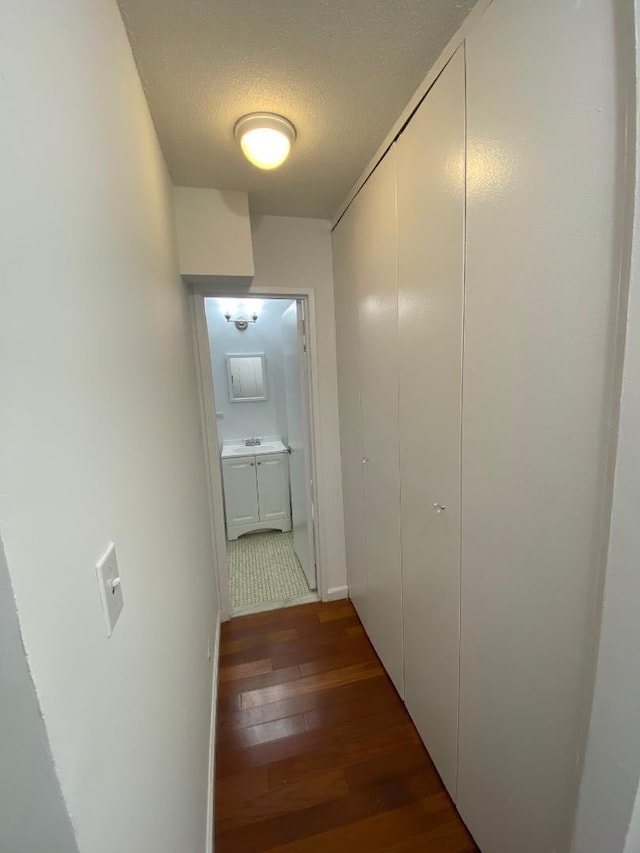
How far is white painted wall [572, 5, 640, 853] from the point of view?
561 millimetres

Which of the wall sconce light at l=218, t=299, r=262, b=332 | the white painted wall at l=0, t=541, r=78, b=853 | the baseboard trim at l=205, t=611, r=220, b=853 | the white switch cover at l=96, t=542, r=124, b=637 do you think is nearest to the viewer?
the white painted wall at l=0, t=541, r=78, b=853

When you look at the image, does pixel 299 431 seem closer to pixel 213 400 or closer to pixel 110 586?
pixel 213 400

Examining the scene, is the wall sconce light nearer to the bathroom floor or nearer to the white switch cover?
the bathroom floor

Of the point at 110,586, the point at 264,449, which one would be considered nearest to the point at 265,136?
the point at 110,586

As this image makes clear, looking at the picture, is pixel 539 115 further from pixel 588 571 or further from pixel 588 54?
pixel 588 571

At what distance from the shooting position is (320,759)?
4.67ft

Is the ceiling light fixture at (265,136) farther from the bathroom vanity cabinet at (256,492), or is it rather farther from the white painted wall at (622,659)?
the bathroom vanity cabinet at (256,492)

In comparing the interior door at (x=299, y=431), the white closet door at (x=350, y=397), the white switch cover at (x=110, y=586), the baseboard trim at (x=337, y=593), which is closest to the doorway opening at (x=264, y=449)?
the interior door at (x=299, y=431)

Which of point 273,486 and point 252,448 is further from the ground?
point 252,448

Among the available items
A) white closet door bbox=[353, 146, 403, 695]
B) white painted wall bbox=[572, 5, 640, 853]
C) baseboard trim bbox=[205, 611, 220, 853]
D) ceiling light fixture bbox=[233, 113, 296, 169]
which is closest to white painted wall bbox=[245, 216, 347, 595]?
white closet door bbox=[353, 146, 403, 695]

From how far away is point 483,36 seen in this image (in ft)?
2.77

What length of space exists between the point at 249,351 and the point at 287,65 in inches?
106

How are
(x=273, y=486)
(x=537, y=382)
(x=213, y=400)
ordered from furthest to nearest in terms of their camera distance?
1. (x=273, y=486)
2. (x=213, y=400)
3. (x=537, y=382)

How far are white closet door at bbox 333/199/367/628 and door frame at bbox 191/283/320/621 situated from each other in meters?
0.18
